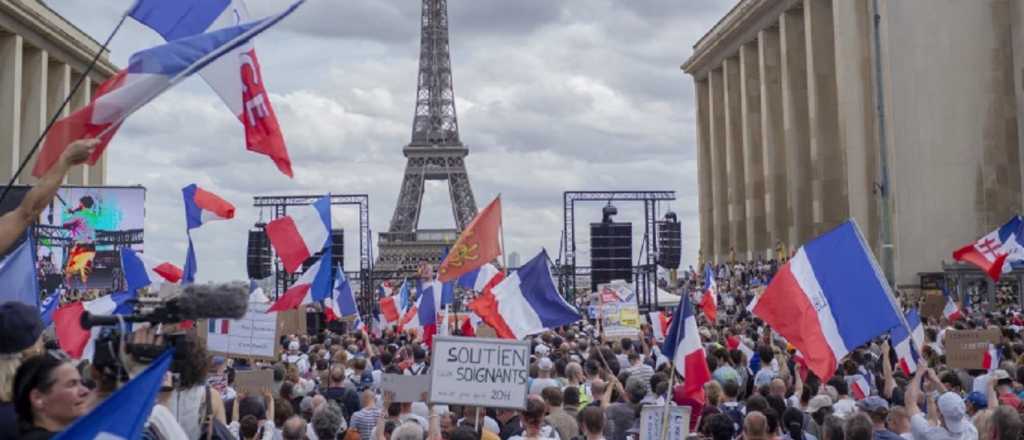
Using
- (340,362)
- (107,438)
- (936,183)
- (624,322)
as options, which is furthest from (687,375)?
(936,183)

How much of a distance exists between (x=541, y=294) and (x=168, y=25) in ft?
26.5

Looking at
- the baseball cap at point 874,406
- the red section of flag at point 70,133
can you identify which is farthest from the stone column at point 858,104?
the red section of flag at point 70,133

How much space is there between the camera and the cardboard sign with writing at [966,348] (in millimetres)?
13367

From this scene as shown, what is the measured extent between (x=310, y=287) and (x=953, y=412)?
13328mm

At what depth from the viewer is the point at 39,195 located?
16.8ft

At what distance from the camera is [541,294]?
51.1 feet

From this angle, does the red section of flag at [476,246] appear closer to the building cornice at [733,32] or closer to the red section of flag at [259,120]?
the red section of flag at [259,120]

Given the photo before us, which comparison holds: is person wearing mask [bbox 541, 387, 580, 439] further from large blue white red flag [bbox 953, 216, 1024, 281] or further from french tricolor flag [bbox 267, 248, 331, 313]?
large blue white red flag [bbox 953, 216, 1024, 281]

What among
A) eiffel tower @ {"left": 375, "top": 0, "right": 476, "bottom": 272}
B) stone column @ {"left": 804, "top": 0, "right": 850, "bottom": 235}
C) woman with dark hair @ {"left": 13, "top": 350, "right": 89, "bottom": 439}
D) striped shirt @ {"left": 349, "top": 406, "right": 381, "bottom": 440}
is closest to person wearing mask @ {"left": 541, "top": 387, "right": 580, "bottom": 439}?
striped shirt @ {"left": 349, "top": 406, "right": 381, "bottom": 440}

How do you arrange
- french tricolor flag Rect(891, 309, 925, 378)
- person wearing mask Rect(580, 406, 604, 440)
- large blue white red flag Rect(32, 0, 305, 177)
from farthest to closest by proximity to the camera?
french tricolor flag Rect(891, 309, 925, 378)
person wearing mask Rect(580, 406, 604, 440)
large blue white red flag Rect(32, 0, 305, 177)

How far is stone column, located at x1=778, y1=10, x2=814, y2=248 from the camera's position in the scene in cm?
5403

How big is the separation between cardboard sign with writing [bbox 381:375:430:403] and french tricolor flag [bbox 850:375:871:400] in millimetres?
4786

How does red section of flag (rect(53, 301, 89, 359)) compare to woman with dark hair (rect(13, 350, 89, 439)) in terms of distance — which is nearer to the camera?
woman with dark hair (rect(13, 350, 89, 439))

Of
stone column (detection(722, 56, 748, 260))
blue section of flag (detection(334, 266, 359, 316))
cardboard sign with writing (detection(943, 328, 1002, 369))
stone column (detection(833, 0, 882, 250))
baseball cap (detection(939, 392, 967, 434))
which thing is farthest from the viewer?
stone column (detection(722, 56, 748, 260))
